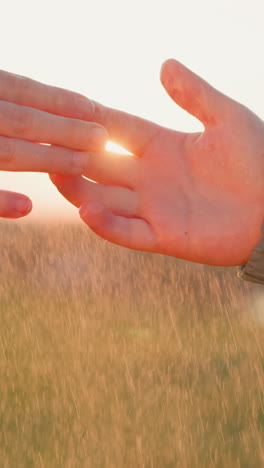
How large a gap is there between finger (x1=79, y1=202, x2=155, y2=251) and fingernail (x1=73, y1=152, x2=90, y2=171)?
138mm

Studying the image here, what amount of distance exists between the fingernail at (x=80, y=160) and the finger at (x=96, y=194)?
0.11 meters

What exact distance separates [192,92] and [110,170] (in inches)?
17.4

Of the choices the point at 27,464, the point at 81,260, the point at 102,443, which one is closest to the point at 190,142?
the point at 102,443

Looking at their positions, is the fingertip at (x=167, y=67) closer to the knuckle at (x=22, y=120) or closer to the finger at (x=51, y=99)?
the finger at (x=51, y=99)

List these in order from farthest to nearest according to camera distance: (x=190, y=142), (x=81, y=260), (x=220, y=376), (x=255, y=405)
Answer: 1. (x=81, y=260)
2. (x=220, y=376)
3. (x=255, y=405)
4. (x=190, y=142)

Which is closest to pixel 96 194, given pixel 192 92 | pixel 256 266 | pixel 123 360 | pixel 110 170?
pixel 110 170

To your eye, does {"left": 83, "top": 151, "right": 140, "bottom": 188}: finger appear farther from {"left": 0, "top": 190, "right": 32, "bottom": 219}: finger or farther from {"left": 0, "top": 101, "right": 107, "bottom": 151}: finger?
{"left": 0, "top": 190, "right": 32, "bottom": 219}: finger

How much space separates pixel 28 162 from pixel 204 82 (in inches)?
30.6

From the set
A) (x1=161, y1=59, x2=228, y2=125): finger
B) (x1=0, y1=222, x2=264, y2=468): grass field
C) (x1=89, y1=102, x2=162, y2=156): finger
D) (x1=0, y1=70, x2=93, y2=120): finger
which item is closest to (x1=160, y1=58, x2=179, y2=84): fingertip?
(x1=161, y1=59, x2=228, y2=125): finger

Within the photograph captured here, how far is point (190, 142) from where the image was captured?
7.29ft

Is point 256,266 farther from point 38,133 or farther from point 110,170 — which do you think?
point 38,133

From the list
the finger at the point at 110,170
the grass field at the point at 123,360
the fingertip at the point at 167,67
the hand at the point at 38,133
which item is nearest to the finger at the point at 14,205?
the hand at the point at 38,133

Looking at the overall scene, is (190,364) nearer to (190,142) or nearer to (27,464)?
(27,464)

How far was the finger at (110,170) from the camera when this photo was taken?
2062 millimetres
